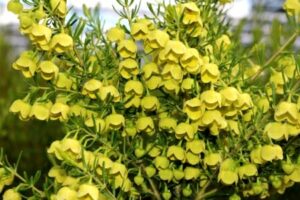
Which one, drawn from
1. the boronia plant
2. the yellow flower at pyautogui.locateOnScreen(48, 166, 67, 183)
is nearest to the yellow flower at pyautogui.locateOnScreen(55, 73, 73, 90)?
the boronia plant

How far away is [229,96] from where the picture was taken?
0.66m

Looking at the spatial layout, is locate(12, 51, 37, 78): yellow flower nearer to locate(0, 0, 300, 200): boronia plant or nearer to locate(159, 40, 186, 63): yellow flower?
locate(0, 0, 300, 200): boronia plant

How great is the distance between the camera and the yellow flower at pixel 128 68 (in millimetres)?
705

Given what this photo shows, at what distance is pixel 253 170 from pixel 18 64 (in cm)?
30

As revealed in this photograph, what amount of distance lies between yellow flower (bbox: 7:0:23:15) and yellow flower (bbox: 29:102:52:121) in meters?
0.11

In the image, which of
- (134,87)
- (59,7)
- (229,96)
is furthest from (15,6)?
(229,96)

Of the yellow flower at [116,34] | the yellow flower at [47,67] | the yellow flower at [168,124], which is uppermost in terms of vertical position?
the yellow flower at [116,34]

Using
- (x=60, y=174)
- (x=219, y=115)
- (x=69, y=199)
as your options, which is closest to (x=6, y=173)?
(x=60, y=174)

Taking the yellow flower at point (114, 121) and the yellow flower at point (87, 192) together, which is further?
the yellow flower at point (114, 121)

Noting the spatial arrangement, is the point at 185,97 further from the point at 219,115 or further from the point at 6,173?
the point at 6,173

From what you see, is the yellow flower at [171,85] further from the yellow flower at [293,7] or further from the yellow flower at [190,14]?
the yellow flower at [293,7]

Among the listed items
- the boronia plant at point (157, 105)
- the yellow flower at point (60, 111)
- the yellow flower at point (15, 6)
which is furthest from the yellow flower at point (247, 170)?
the yellow flower at point (15, 6)

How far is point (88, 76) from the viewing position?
2.39 feet

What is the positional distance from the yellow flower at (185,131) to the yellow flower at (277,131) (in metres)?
0.09
